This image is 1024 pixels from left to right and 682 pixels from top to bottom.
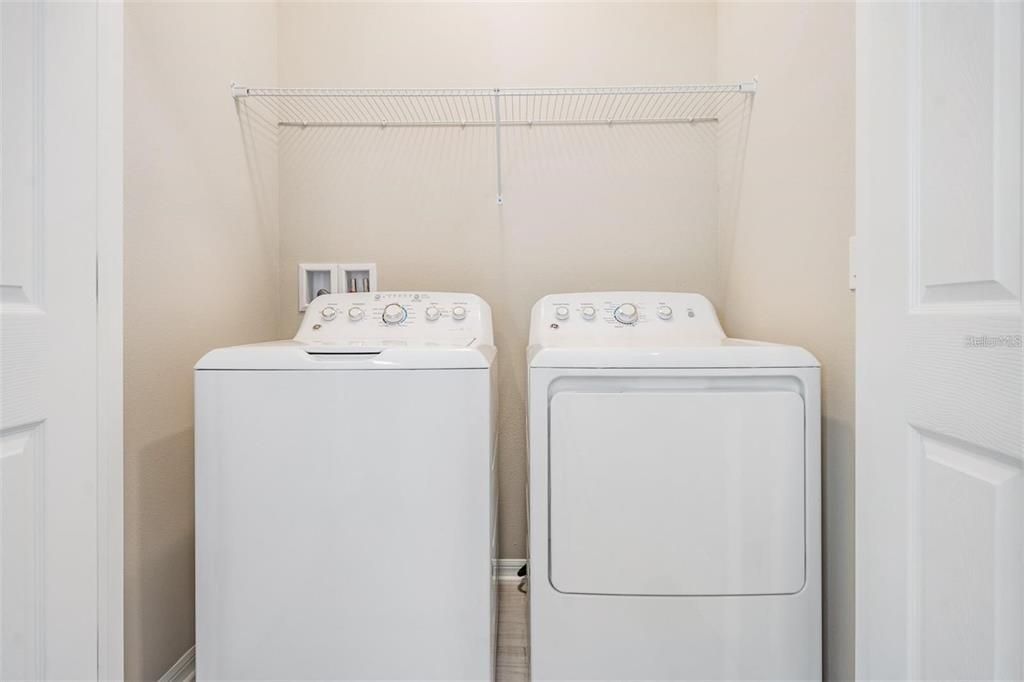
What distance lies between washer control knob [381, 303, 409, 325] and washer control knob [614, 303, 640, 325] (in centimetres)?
68

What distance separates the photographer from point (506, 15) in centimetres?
175

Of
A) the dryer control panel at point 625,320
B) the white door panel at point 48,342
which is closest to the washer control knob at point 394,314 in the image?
the dryer control panel at point 625,320

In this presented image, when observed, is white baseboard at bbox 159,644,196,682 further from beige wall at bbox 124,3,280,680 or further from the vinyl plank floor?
the vinyl plank floor

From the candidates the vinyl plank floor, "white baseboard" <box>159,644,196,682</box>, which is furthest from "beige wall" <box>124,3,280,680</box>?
the vinyl plank floor

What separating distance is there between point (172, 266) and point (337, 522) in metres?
0.80

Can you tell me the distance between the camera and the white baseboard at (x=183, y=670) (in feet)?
3.84

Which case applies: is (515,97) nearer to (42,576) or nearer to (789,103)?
(789,103)

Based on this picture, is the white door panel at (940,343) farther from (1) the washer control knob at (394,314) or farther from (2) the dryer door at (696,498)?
(1) the washer control knob at (394,314)

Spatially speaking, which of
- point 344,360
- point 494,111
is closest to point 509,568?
point 344,360

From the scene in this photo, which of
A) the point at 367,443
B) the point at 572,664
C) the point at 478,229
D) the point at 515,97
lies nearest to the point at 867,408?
the point at 572,664

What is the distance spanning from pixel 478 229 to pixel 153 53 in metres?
1.03

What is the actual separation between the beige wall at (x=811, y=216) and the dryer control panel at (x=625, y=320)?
0.19 meters

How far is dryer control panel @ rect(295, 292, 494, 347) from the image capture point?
1457 mm

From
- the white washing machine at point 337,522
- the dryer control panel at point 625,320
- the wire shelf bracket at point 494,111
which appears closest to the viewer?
the white washing machine at point 337,522
